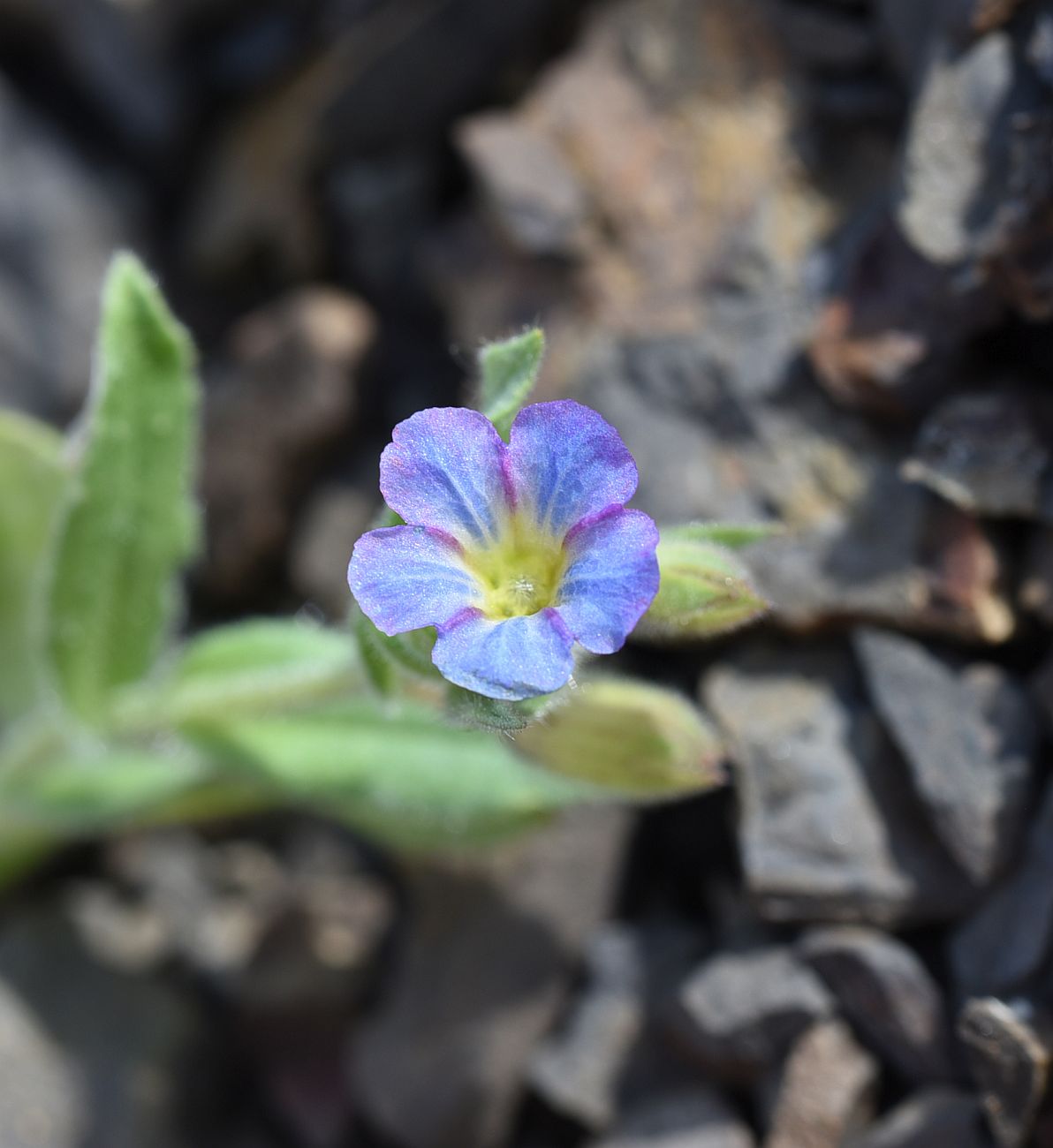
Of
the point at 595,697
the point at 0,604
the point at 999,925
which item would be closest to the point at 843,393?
the point at 595,697

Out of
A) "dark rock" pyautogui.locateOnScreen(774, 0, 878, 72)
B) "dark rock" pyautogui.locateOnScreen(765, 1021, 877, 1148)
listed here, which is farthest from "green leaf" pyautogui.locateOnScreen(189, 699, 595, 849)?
"dark rock" pyautogui.locateOnScreen(774, 0, 878, 72)

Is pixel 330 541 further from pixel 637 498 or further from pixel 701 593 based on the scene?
pixel 701 593

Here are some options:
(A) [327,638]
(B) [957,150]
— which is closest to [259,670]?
(A) [327,638]

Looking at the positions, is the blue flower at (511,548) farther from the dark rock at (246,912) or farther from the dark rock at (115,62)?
the dark rock at (115,62)

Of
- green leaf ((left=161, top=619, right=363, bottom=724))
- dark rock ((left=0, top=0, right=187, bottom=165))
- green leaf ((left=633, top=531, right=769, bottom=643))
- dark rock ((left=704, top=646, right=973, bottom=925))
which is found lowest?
dark rock ((left=704, top=646, right=973, bottom=925))

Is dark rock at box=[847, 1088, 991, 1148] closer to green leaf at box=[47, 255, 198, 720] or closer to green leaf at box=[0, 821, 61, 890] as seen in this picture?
green leaf at box=[47, 255, 198, 720]

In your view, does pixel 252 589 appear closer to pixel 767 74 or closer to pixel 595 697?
pixel 595 697

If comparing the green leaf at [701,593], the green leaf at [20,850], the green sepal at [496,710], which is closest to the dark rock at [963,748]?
the green leaf at [701,593]
